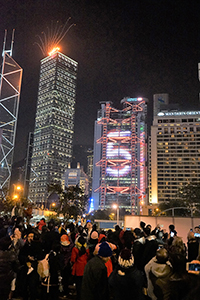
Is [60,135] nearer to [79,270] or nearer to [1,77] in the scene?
[1,77]

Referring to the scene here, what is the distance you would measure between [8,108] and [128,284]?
102 meters

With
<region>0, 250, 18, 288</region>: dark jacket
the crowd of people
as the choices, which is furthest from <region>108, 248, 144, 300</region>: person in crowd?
<region>0, 250, 18, 288</region>: dark jacket

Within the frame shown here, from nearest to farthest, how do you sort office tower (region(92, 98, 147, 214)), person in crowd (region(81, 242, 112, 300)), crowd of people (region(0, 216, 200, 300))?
crowd of people (region(0, 216, 200, 300)) < person in crowd (region(81, 242, 112, 300)) < office tower (region(92, 98, 147, 214))

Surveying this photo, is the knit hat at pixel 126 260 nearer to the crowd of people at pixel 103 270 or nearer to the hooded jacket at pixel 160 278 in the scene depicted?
the crowd of people at pixel 103 270

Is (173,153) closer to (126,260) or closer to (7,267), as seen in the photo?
(7,267)

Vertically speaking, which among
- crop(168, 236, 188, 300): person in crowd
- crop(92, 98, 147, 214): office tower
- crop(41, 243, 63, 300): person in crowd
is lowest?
crop(41, 243, 63, 300): person in crowd

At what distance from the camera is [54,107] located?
5758 inches

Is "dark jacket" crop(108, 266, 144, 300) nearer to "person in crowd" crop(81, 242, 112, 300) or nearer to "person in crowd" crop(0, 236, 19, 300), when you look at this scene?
"person in crowd" crop(81, 242, 112, 300)

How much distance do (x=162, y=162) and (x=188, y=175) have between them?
13561 mm

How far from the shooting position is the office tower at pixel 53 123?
458 ft

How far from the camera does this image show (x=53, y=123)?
14438 cm

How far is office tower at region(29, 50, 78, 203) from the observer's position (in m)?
140

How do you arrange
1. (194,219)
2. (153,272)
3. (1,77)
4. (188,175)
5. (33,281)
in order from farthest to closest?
(188,175) < (1,77) < (194,219) < (33,281) < (153,272)

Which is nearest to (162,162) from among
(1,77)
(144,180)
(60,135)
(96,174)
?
(144,180)
